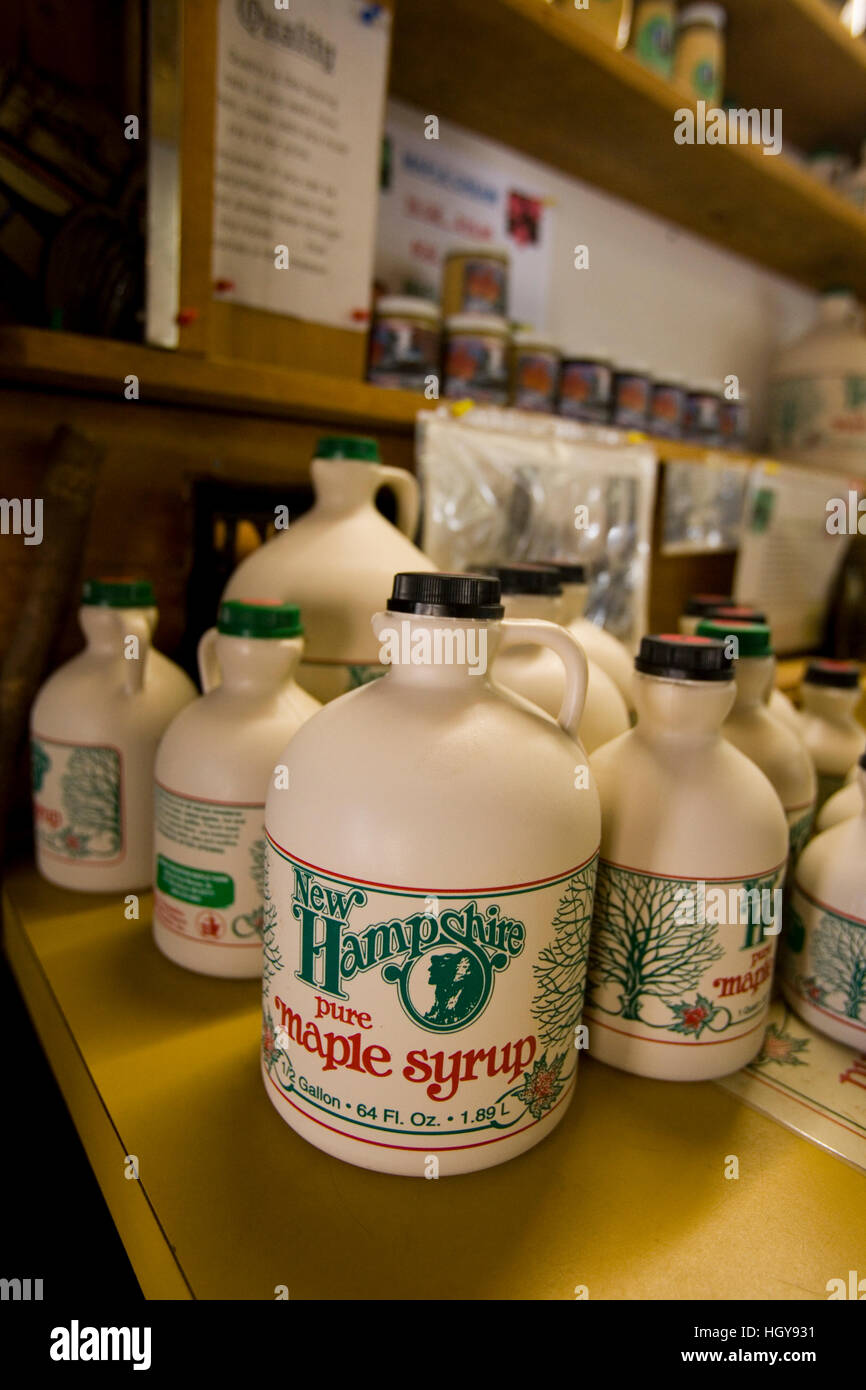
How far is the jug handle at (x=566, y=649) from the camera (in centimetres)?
49

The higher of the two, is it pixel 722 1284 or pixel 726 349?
pixel 726 349

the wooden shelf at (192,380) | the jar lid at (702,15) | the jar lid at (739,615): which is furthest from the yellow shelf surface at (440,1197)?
the jar lid at (702,15)

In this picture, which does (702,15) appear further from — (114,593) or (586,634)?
(114,593)

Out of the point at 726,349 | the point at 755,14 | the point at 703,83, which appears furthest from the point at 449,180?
the point at 726,349

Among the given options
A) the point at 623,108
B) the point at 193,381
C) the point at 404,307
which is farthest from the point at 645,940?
the point at 623,108

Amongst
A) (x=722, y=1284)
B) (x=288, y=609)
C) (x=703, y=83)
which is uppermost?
(x=703, y=83)

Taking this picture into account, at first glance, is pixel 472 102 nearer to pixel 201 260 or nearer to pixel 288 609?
pixel 201 260

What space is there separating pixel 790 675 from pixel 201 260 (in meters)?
1.12

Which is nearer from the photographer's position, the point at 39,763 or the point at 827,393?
the point at 39,763

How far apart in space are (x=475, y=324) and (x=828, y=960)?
795 millimetres

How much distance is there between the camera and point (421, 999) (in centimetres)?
42

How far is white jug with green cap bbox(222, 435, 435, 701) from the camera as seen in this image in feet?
2.29

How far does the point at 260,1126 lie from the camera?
49 cm

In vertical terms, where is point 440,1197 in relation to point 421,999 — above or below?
below
